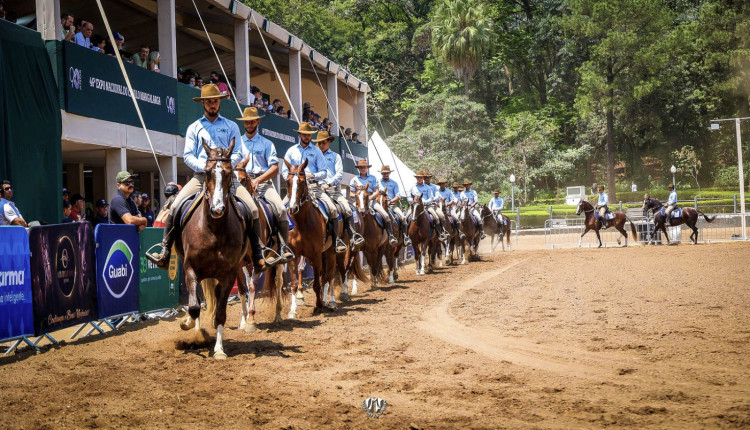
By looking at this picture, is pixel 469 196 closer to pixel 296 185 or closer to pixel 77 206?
pixel 77 206

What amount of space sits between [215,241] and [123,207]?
15.5ft

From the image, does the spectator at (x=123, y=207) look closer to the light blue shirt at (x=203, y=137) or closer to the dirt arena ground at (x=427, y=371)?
the dirt arena ground at (x=427, y=371)

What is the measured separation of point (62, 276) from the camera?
9898 mm

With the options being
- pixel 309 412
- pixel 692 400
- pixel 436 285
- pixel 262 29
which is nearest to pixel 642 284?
pixel 436 285

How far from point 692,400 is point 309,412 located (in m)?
3.08

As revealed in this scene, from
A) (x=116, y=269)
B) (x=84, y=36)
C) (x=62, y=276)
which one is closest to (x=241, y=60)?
(x=84, y=36)

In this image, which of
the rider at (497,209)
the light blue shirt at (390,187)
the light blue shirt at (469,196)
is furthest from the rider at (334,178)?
the rider at (497,209)

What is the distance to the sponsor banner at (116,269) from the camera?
1092 centimetres

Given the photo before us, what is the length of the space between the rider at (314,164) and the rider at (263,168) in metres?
1.23

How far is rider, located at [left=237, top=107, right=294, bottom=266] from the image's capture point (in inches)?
418

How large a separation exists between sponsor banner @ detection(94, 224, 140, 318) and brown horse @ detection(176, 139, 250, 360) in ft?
9.70

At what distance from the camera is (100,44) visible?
16078 mm

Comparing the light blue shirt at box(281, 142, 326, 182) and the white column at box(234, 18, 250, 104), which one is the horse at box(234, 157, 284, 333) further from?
the white column at box(234, 18, 250, 104)

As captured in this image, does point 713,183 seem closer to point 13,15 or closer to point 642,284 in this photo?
point 642,284
